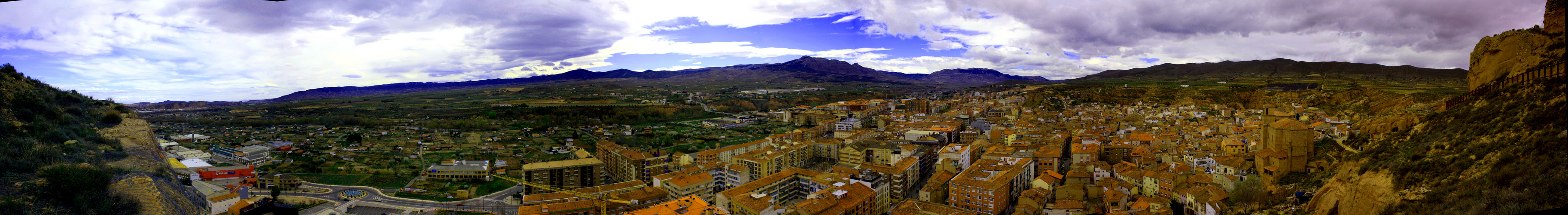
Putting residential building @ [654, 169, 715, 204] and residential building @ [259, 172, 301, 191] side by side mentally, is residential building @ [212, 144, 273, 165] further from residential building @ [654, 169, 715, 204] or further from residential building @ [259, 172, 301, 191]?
residential building @ [654, 169, 715, 204]

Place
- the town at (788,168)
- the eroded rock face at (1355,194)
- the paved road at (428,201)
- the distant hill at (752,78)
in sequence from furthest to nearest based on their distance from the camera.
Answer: the distant hill at (752,78)
the paved road at (428,201)
the town at (788,168)
the eroded rock face at (1355,194)

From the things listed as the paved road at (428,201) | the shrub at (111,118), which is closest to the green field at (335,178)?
the paved road at (428,201)

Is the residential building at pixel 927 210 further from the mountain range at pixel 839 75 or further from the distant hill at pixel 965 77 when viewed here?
the distant hill at pixel 965 77

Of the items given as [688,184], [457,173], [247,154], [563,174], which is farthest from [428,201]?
[247,154]

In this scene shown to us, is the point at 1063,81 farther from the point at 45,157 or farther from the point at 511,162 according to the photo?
the point at 45,157

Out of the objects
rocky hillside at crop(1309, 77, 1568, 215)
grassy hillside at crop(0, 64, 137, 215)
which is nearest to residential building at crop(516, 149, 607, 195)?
grassy hillside at crop(0, 64, 137, 215)

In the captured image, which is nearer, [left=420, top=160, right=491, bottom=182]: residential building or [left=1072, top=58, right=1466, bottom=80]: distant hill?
[left=420, top=160, right=491, bottom=182]: residential building

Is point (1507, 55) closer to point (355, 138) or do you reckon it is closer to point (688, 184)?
point (688, 184)
